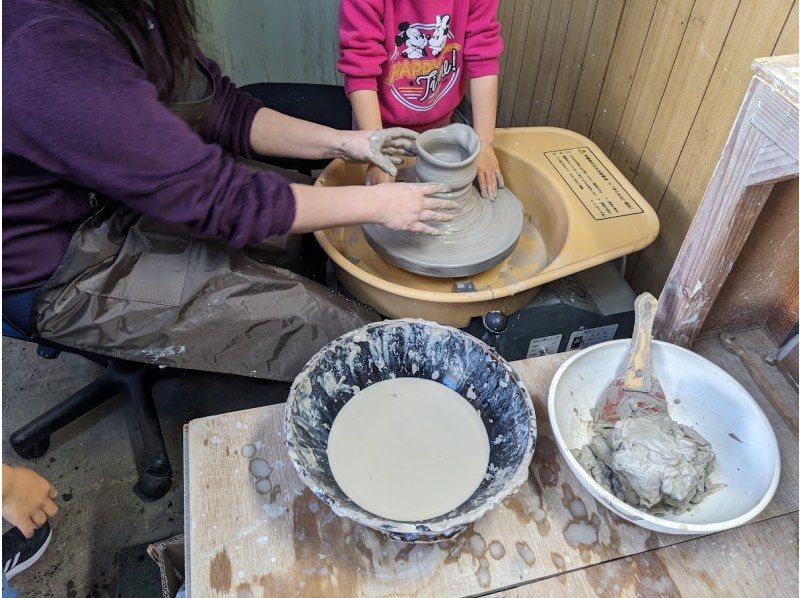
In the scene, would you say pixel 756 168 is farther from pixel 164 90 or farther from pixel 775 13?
pixel 164 90

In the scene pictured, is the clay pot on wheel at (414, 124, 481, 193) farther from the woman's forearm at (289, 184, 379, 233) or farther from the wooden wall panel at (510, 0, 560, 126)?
the wooden wall panel at (510, 0, 560, 126)

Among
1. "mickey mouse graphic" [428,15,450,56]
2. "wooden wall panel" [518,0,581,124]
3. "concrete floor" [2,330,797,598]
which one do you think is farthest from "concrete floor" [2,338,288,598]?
"wooden wall panel" [518,0,581,124]

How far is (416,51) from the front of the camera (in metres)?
1.67

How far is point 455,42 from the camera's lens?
1706 mm

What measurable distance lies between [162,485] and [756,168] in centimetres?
162

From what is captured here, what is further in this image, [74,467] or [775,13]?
[74,467]

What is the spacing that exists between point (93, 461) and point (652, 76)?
77.4 inches

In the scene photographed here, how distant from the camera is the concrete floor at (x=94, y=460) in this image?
160 centimetres

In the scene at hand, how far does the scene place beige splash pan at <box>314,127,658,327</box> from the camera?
1459 mm

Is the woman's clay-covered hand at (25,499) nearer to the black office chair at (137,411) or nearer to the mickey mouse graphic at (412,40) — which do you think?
the black office chair at (137,411)

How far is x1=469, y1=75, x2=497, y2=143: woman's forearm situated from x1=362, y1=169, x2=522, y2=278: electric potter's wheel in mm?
286

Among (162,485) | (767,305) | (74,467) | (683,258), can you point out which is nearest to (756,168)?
(683,258)

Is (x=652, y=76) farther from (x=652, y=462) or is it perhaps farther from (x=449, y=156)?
(x=652, y=462)

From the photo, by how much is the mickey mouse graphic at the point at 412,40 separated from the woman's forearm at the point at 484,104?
0.62ft
